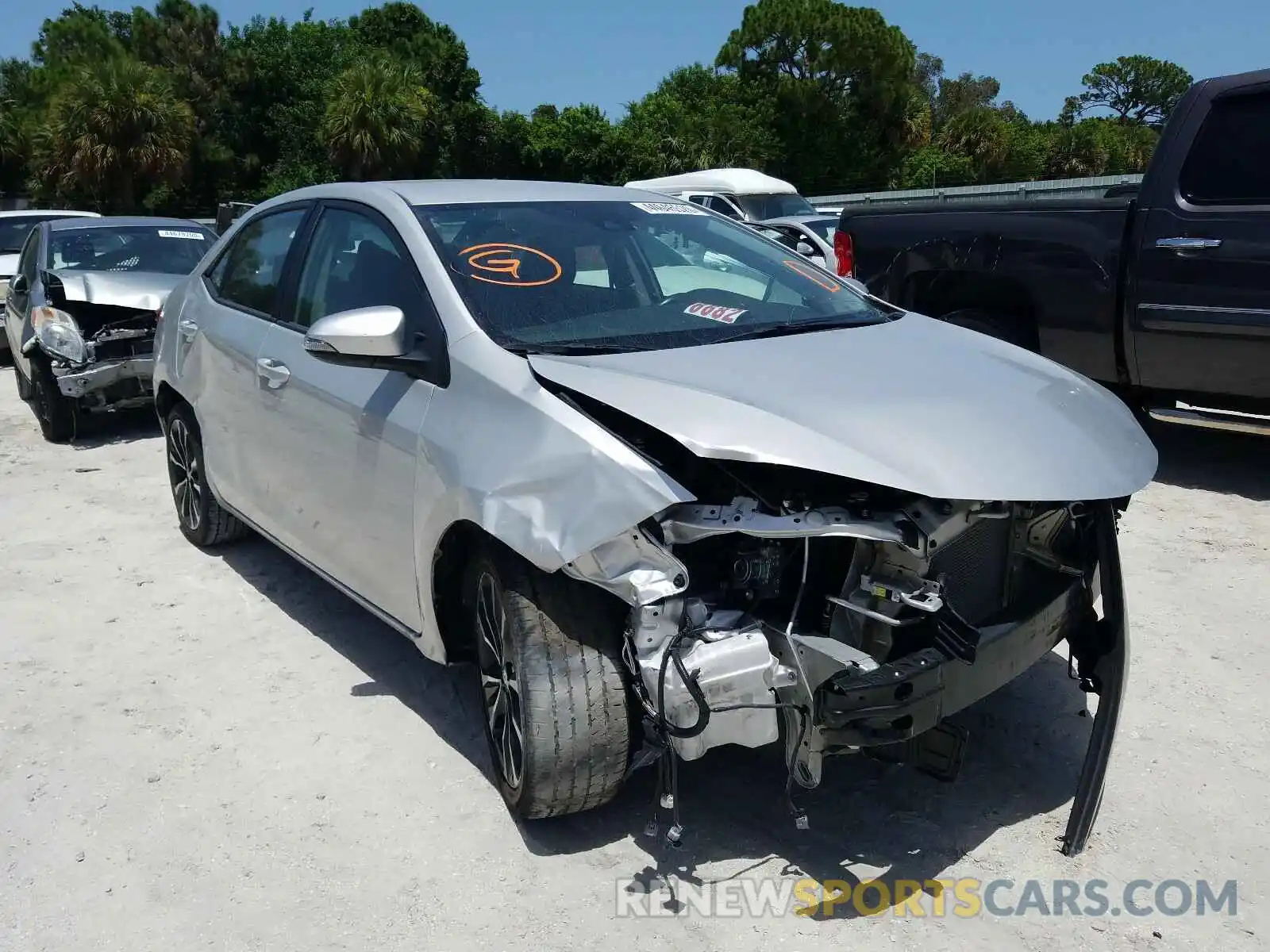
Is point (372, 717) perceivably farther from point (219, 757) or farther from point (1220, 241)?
point (1220, 241)

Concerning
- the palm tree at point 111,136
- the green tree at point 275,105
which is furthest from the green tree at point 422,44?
the palm tree at point 111,136

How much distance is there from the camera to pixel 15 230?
43.7 ft

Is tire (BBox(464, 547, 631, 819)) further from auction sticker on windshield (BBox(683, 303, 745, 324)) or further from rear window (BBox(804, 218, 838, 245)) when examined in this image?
rear window (BBox(804, 218, 838, 245))

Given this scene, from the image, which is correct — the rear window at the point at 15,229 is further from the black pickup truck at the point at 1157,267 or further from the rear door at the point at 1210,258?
the rear door at the point at 1210,258

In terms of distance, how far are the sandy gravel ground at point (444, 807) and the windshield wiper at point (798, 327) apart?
129cm

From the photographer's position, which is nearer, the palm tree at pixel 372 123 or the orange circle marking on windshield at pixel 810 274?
the orange circle marking on windshield at pixel 810 274

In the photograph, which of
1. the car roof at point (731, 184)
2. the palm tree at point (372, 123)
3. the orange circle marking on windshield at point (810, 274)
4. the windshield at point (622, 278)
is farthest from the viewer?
the palm tree at point (372, 123)

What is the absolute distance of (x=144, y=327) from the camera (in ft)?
27.6

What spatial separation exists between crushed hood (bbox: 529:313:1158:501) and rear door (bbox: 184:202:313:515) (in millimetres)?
1840

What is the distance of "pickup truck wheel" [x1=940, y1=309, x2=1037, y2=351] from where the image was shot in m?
6.61

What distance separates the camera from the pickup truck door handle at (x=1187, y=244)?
18.9 ft

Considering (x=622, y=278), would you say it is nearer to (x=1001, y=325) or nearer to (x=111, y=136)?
(x=1001, y=325)

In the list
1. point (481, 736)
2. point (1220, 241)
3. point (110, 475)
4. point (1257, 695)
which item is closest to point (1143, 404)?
point (1220, 241)

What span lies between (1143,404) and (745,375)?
4455 mm
